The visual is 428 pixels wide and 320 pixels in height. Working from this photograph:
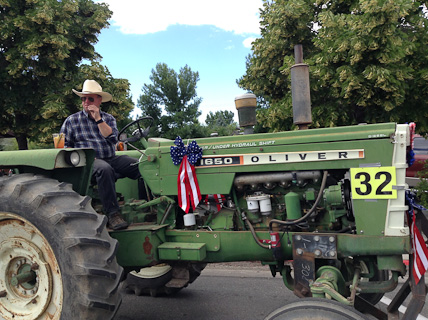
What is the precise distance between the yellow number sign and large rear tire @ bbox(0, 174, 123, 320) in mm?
1757

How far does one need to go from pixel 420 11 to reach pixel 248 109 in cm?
511

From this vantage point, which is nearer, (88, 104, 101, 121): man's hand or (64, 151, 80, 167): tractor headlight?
(64, 151, 80, 167): tractor headlight

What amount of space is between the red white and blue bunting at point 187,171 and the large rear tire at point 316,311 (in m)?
1.12

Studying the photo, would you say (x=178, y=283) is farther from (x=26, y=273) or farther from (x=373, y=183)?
(x=373, y=183)

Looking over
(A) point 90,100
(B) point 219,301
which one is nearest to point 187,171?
(A) point 90,100

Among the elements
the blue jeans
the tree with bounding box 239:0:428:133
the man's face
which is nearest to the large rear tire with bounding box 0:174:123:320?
the blue jeans

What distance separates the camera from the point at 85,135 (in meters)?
3.39

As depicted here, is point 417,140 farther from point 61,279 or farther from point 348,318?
point 61,279

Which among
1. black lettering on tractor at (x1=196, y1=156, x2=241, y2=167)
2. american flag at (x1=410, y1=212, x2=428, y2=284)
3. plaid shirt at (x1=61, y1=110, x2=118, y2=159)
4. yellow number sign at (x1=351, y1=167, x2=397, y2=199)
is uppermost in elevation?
plaid shirt at (x1=61, y1=110, x2=118, y2=159)

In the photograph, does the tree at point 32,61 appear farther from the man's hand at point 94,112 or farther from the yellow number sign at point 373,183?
the yellow number sign at point 373,183

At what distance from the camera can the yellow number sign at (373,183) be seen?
2408 mm

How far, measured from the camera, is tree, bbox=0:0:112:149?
8117 mm

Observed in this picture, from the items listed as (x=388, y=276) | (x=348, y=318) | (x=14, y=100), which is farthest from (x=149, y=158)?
(x=14, y=100)

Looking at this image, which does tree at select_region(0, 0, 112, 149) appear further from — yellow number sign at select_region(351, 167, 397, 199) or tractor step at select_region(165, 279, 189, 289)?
yellow number sign at select_region(351, 167, 397, 199)
